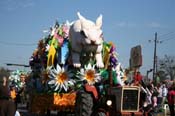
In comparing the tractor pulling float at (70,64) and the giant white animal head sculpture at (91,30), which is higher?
the giant white animal head sculpture at (91,30)

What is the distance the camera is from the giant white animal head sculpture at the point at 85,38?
15.6 m

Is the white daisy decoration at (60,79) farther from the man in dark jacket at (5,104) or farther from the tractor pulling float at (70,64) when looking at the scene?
the man in dark jacket at (5,104)

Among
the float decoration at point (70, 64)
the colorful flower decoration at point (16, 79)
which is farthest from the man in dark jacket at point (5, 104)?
the colorful flower decoration at point (16, 79)

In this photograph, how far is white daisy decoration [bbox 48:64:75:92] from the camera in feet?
51.2

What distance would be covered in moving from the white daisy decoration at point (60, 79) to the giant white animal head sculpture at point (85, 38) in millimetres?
462

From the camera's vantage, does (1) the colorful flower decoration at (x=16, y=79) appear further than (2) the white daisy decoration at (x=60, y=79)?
Yes

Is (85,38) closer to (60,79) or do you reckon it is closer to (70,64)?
(70,64)

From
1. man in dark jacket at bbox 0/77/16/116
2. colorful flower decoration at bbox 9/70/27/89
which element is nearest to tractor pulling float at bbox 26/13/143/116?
man in dark jacket at bbox 0/77/16/116

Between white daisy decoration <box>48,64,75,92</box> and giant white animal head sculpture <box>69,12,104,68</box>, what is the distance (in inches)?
18.2

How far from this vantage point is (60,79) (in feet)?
51.3

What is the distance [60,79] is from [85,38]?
163 centimetres

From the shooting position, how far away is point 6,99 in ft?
23.4

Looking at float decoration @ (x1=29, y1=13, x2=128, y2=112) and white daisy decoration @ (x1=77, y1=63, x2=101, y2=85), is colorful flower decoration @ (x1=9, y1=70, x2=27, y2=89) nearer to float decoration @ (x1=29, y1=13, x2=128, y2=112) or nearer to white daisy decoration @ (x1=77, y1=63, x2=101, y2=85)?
float decoration @ (x1=29, y1=13, x2=128, y2=112)

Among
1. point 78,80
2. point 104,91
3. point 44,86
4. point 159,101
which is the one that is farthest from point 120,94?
point 159,101
